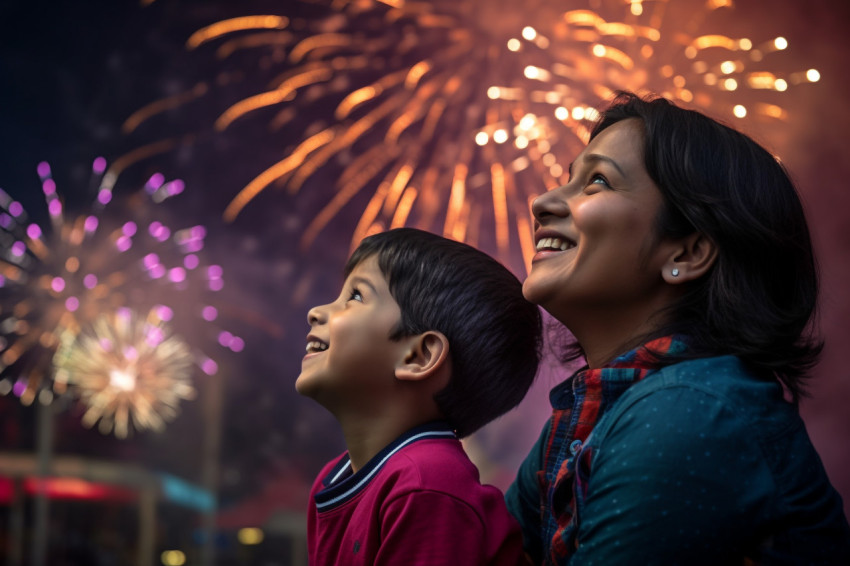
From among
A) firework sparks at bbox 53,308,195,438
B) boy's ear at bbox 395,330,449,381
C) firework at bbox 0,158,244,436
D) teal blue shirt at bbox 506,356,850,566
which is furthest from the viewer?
firework sparks at bbox 53,308,195,438

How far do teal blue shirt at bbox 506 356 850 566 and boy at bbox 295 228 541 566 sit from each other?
242 millimetres

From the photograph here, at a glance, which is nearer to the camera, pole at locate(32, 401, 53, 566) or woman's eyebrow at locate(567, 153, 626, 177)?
woman's eyebrow at locate(567, 153, 626, 177)

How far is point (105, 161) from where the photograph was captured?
489cm

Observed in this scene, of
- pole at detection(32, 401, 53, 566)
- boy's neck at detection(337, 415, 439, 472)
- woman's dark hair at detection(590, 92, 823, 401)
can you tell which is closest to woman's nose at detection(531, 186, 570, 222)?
woman's dark hair at detection(590, 92, 823, 401)

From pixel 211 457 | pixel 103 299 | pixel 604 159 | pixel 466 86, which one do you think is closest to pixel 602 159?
pixel 604 159

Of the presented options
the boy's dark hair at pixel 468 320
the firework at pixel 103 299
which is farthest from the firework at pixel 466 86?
the boy's dark hair at pixel 468 320

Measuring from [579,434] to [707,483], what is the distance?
8.6 inches

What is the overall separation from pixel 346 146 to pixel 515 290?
3.91 meters

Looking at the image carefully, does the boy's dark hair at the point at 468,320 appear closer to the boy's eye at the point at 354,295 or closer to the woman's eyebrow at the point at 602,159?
the boy's eye at the point at 354,295

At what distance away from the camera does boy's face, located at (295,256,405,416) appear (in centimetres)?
116

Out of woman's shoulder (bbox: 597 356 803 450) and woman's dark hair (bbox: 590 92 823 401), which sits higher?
woman's dark hair (bbox: 590 92 823 401)

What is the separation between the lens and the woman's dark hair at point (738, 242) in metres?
0.94

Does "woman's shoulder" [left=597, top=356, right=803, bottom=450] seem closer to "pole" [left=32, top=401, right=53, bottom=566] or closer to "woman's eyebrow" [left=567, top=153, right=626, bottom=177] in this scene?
"woman's eyebrow" [left=567, top=153, right=626, bottom=177]

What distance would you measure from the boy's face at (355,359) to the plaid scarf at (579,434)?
248 millimetres
